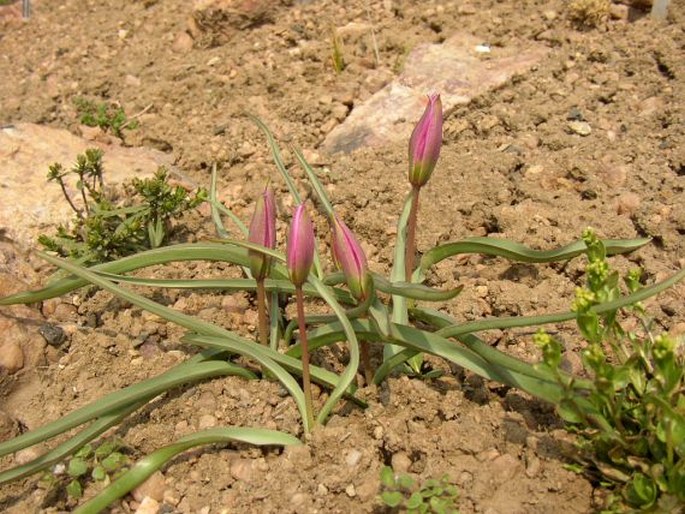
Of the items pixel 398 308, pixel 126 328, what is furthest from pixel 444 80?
pixel 126 328

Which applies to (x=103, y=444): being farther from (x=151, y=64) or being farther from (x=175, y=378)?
(x=151, y=64)

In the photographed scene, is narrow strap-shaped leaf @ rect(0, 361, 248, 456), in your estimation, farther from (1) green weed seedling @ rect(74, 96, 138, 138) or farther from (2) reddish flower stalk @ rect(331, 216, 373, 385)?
(1) green weed seedling @ rect(74, 96, 138, 138)

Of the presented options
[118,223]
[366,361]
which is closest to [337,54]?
[118,223]

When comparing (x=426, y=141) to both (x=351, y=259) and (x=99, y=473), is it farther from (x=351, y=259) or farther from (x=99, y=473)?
(x=99, y=473)

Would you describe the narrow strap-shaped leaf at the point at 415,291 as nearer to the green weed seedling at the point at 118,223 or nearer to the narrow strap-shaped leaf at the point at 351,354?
the narrow strap-shaped leaf at the point at 351,354

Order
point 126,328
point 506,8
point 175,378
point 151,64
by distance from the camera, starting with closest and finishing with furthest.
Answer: point 175,378 → point 126,328 → point 506,8 → point 151,64

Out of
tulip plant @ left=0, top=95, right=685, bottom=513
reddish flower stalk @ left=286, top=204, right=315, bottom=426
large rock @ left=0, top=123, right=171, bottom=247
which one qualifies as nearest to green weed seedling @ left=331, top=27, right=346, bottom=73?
large rock @ left=0, top=123, right=171, bottom=247
